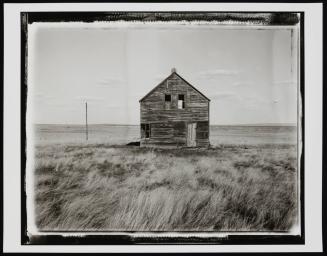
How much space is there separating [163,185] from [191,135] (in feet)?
2.30

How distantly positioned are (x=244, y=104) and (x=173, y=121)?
0.94m

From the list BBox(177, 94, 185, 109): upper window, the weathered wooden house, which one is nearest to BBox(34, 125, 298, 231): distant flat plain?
the weathered wooden house

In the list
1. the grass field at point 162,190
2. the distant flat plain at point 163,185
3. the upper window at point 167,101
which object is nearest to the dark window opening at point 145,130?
the distant flat plain at point 163,185

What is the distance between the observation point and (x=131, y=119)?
3.66 meters

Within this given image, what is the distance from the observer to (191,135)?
12.3ft

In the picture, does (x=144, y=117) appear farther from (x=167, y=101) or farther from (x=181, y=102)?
(x=181, y=102)

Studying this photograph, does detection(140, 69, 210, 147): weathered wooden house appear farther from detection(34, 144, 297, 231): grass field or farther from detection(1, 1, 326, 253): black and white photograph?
detection(34, 144, 297, 231): grass field

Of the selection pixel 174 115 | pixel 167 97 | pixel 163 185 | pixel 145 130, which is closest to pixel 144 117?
pixel 145 130

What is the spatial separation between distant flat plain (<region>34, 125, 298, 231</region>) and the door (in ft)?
0.64

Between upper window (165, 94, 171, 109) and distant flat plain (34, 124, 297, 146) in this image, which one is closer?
distant flat plain (34, 124, 297, 146)

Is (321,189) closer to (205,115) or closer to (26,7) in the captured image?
(205,115)

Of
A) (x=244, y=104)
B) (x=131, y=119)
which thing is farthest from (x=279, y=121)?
(x=131, y=119)

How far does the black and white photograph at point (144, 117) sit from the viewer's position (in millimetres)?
3572

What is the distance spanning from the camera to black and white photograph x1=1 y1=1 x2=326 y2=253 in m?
3.57
